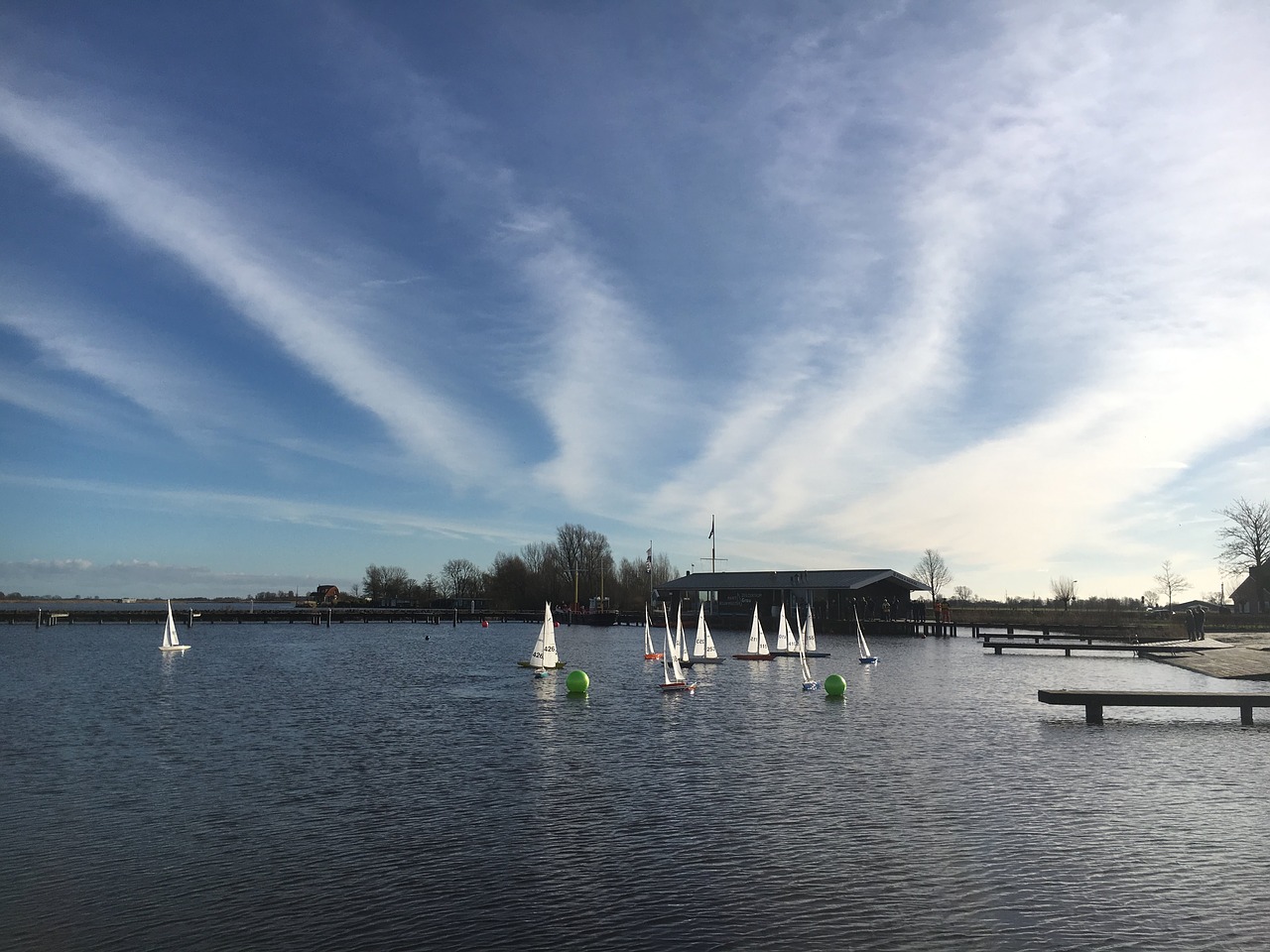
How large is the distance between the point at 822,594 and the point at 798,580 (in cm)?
350

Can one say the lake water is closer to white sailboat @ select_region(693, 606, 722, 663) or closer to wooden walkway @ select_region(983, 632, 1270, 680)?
wooden walkway @ select_region(983, 632, 1270, 680)

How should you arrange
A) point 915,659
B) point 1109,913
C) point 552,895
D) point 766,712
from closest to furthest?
point 1109,913
point 552,895
point 766,712
point 915,659

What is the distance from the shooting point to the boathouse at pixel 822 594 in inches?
4508

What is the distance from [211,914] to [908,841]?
1304 centimetres

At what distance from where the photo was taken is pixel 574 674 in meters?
49.2

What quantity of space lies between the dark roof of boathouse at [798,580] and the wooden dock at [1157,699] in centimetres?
7632

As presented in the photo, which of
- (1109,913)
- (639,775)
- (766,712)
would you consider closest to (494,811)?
(639,775)

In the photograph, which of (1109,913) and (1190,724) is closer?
(1109,913)

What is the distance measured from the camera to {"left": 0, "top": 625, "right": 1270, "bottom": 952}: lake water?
13898 millimetres

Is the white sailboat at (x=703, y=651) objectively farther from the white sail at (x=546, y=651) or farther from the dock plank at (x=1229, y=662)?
the dock plank at (x=1229, y=662)

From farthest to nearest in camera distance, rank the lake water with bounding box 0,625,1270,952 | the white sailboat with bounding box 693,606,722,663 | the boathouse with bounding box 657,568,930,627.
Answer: the boathouse with bounding box 657,568,930,627, the white sailboat with bounding box 693,606,722,663, the lake water with bounding box 0,625,1270,952

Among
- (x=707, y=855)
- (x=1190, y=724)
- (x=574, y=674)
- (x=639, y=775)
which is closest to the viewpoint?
(x=707, y=855)

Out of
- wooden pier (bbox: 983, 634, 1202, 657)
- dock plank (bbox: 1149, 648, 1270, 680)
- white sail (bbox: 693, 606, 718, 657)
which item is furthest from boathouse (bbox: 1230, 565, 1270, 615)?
white sail (bbox: 693, 606, 718, 657)

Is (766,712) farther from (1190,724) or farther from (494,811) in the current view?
(494,811)
